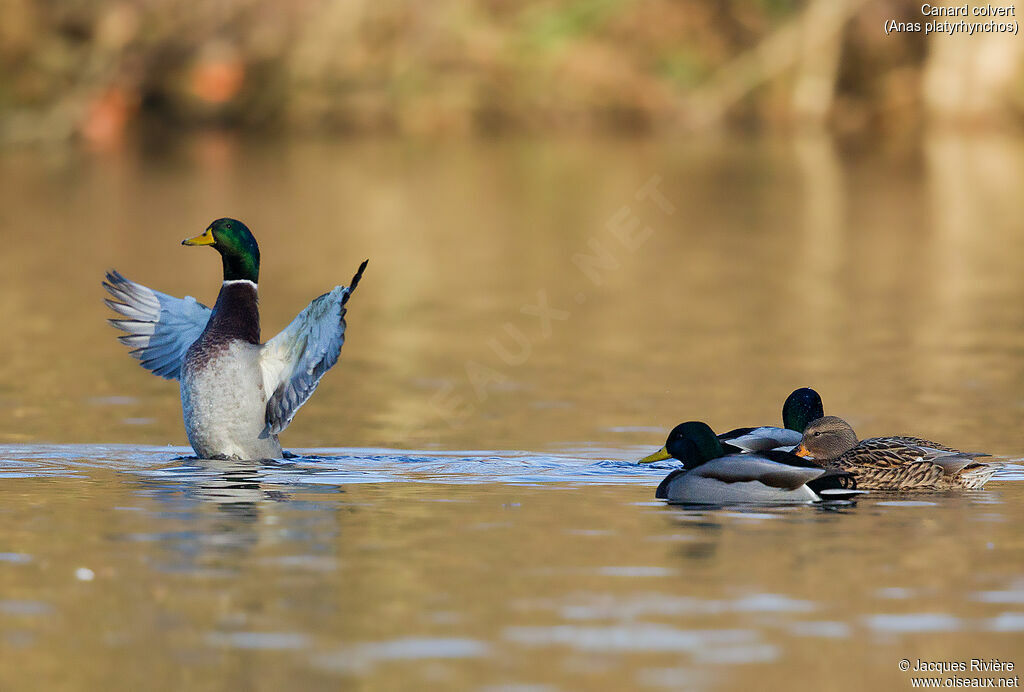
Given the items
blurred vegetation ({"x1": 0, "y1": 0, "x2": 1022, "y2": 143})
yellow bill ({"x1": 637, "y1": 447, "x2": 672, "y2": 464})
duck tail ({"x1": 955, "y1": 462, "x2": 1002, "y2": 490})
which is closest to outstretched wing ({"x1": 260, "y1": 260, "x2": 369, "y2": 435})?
yellow bill ({"x1": 637, "y1": 447, "x2": 672, "y2": 464})

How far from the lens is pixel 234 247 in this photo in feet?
32.6

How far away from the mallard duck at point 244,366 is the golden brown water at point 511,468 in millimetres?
226

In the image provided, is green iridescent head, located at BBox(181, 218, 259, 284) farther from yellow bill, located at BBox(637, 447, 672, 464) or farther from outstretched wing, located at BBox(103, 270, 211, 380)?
yellow bill, located at BBox(637, 447, 672, 464)

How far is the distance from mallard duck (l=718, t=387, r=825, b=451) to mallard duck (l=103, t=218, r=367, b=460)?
83.8 inches

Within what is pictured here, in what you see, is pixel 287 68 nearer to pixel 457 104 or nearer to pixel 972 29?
pixel 457 104

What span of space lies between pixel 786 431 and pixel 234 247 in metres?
3.02

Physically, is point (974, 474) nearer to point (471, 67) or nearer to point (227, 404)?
point (227, 404)

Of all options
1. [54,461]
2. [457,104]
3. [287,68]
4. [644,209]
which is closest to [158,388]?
[54,461]

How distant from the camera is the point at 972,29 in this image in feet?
127

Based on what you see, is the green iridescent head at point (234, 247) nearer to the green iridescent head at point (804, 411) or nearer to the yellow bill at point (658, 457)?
the yellow bill at point (658, 457)

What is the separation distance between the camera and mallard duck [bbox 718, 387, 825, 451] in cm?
994

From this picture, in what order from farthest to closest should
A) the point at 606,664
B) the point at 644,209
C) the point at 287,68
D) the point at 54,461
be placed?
the point at 287,68 → the point at 644,209 → the point at 54,461 → the point at 606,664

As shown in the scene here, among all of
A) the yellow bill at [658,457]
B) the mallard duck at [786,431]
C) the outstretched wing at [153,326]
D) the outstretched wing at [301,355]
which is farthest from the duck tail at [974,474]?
Result: the outstretched wing at [153,326]

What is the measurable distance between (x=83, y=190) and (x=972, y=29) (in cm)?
1880
